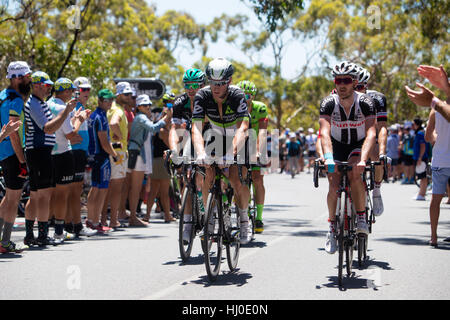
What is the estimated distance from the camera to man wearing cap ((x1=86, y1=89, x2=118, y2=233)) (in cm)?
1145

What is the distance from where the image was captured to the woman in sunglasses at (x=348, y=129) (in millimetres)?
7570

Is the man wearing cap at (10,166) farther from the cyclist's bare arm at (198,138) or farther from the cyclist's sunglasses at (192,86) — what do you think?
the cyclist's bare arm at (198,138)

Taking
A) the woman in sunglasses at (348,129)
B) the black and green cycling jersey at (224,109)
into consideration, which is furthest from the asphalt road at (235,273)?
the black and green cycling jersey at (224,109)

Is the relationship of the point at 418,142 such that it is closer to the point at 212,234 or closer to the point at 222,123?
the point at 222,123

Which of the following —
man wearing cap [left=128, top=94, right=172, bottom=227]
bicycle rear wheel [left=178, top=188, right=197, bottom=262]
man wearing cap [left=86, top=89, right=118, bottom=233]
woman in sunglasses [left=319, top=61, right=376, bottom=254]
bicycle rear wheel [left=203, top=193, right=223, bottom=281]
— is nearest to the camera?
bicycle rear wheel [left=203, top=193, right=223, bottom=281]

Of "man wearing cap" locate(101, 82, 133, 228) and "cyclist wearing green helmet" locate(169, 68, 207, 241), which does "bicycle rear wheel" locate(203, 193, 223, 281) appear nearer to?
"cyclist wearing green helmet" locate(169, 68, 207, 241)

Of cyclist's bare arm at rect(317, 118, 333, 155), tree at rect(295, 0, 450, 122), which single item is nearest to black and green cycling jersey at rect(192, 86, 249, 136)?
cyclist's bare arm at rect(317, 118, 333, 155)

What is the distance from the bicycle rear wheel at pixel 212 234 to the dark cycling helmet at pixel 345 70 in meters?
1.84

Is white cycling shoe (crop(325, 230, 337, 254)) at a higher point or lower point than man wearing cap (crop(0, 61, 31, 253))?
lower

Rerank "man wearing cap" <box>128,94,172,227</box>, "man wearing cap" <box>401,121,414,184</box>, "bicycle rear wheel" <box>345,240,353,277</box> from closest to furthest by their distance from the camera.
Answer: "bicycle rear wheel" <box>345,240,353,277</box>, "man wearing cap" <box>128,94,172,227</box>, "man wearing cap" <box>401,121,414,184</box>

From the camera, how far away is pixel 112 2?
47344mm

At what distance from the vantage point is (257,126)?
10891 mm

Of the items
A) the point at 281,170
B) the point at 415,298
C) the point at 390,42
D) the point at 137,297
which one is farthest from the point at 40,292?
the point at 390,42

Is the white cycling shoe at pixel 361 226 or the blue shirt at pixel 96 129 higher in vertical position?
the blue shirt at pixel 96 129
